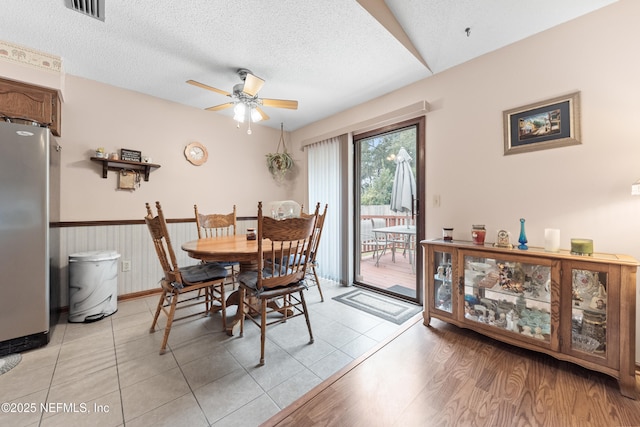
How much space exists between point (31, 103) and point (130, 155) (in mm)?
794

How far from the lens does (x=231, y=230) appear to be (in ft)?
11.7

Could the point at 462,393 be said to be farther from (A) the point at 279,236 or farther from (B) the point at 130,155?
(B) the point at 130,155

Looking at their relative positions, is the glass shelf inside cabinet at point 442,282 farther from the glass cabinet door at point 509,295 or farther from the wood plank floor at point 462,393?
the wood plank floor at point 462,393

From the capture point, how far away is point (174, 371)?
5.13 ft

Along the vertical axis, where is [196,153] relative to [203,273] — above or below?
above

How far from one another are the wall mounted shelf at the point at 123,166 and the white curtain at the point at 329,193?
2108 mm

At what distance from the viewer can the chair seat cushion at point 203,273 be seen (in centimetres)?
193

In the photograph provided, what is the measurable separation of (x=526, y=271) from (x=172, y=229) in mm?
3672

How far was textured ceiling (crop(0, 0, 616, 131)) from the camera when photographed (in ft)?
5.48

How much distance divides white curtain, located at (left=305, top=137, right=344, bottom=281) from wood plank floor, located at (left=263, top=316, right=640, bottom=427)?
1759 mm

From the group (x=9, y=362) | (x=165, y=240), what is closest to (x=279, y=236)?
(x=165, y=240)

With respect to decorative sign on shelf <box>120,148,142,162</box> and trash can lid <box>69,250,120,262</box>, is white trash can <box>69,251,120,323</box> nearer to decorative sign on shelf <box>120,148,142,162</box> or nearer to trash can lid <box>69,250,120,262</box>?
trash can lid <box>69,250,120,262</box>

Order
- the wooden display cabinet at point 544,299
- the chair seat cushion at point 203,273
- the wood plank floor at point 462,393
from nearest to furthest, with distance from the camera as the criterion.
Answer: the wood plank floor at point 462,393, the wooden display cabinet at point 544,299, the chair seat cushion at point 203,273

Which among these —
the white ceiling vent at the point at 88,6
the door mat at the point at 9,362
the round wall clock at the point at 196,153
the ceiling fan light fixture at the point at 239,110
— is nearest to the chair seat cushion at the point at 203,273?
the door mat at the point at 9,362
